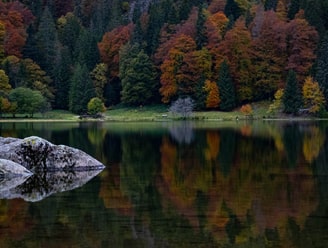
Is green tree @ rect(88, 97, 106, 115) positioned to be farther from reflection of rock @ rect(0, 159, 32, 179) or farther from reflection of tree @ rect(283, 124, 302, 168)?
reflection of rock @ rect(0, 159, 32, 179)

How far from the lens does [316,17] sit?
353ft

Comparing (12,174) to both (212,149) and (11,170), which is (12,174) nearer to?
(11,170)

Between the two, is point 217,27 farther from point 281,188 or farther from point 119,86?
point 281,188

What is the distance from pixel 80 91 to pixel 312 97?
38.1 m

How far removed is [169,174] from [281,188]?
6.43m

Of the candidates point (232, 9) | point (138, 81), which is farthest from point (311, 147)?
point (232, 9)

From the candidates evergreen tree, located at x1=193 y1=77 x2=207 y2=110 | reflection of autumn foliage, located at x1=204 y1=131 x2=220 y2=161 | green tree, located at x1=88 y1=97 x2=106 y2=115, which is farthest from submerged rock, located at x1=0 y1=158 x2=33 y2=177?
green tree, located at x1=88 y1=97 x2=106 y2=115

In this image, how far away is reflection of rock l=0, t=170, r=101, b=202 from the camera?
2214 cm

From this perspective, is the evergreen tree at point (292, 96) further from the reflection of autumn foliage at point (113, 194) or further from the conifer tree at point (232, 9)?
the reflection of autumn foliage at point (113, 194)

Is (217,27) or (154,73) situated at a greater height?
(217,27)

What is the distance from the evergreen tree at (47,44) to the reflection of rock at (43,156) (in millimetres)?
95378

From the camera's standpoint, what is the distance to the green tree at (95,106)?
346 ft

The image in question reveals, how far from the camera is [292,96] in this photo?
95625mm

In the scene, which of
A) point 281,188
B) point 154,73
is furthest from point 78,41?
point 281,188
